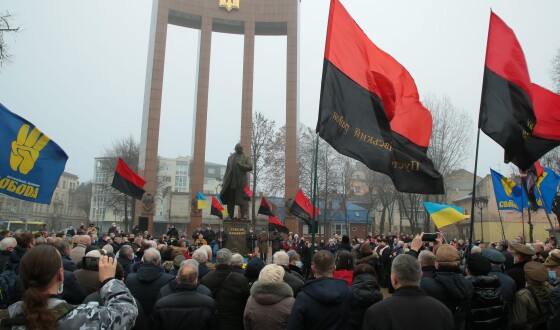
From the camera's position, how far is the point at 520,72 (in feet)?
23.2

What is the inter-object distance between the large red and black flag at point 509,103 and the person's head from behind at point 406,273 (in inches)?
162

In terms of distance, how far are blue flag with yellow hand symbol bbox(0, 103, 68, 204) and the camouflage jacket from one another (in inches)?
256

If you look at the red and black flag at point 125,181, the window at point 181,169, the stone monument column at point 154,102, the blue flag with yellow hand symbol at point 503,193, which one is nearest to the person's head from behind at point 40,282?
the red and black flag at point 125,181

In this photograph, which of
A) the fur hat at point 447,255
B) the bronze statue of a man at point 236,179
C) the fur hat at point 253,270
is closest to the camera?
the fur hat at point 447,255

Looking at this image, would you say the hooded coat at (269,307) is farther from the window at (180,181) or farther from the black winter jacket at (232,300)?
the window at (180,181)

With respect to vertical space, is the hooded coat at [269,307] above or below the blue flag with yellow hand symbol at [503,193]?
below

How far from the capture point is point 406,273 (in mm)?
Answer: 3332

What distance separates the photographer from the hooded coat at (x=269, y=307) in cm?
412

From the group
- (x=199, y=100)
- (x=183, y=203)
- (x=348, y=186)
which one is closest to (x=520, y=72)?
(x=199, y=100)

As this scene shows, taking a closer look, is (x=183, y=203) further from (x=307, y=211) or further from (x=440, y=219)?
(x=440, y=219)

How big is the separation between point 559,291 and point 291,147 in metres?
33.3

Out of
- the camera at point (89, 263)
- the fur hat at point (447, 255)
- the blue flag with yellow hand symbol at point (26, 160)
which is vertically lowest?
the camera at point (89, 263)

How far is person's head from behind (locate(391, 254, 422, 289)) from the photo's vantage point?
10.9ft

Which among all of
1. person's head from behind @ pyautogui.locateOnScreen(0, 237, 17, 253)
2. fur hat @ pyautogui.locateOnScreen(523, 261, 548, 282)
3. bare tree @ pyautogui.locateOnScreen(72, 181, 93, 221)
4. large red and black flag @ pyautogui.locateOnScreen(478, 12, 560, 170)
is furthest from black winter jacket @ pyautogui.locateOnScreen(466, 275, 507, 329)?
bare tree @ pyautogui.locateOnScreen(72, 181, 93, 221)
